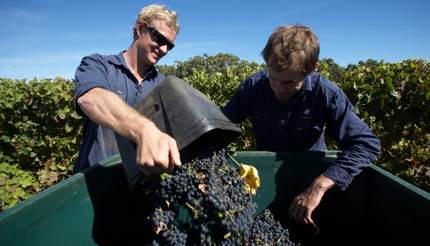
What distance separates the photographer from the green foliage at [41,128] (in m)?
6.26

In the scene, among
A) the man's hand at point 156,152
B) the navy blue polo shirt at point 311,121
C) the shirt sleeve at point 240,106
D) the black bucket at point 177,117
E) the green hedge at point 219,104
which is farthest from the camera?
the green hedge at point 219,104

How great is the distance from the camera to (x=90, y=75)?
2.15m

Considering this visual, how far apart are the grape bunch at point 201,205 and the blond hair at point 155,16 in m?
1.58

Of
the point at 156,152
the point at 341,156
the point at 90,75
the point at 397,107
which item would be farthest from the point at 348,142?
the point at 397,107

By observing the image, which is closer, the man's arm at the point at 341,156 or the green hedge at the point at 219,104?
the man's arm at the point at 341,156

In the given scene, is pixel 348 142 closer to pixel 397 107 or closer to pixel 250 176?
pixel 250 176

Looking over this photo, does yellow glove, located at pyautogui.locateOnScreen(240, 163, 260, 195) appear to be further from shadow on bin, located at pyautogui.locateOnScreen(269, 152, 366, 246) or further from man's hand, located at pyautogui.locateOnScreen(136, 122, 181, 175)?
man's hand, located at pyautogui.locateOnScreen(136, 122, 181, 175)

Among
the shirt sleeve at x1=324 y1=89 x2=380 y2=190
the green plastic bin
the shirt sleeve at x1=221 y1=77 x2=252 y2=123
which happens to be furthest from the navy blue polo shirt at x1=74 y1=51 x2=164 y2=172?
the shirt sleeve at x1=324 y1=89 x2=380 y2=190

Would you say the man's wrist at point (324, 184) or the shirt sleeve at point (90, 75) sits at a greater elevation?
the shirt sleeve at point (90, 75)

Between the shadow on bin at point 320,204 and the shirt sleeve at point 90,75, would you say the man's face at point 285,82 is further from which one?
the shirt sleeve at point 90,75

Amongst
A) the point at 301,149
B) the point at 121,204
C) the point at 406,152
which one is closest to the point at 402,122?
the point at 406,152

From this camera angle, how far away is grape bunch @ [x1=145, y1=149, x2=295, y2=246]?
1.40 m

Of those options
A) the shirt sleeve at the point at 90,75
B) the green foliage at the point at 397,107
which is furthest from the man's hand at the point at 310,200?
the green foliage at the point at 397,107

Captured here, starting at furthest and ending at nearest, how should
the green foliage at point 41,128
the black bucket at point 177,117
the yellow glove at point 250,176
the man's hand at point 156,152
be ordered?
the green foliage at point 41,128, the yellow glove at point 250,176, the black bucket at point 177,117, the man's hand at point 156,152
